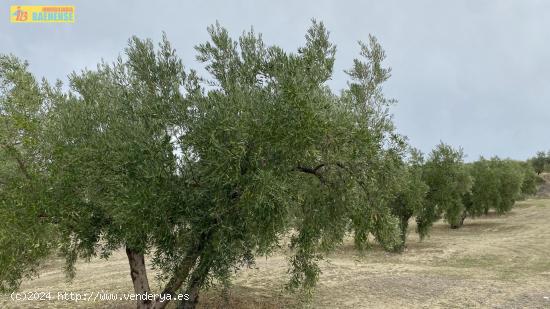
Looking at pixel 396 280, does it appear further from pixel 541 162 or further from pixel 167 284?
→ pixel 541 162

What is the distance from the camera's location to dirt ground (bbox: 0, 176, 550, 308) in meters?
21.1

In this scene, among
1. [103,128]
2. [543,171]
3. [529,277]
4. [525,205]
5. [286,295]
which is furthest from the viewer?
[543,171]

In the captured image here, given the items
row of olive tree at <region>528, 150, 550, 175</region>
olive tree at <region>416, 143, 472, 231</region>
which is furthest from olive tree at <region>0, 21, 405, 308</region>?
row of olive tree at <region>528, 150, 550, 175</region>

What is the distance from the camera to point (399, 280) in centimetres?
2645

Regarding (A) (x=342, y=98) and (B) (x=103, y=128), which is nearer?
(B) (x=103, y=128)

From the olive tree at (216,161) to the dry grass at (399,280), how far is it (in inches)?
210

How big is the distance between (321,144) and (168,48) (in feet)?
21.6

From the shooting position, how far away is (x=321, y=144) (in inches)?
484

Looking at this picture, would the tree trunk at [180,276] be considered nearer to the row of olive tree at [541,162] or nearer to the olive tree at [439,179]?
the olive tree at [439,179]

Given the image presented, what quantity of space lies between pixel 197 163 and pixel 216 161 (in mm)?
1417

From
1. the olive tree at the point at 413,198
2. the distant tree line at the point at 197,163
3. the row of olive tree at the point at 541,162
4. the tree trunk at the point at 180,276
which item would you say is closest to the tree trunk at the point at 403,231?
the olive tree at the point at 413,198

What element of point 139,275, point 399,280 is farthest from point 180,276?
point 399,280

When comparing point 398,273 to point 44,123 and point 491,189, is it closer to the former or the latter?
point 44,123

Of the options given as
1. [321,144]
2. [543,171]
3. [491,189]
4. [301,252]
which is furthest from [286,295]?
[543,171]
